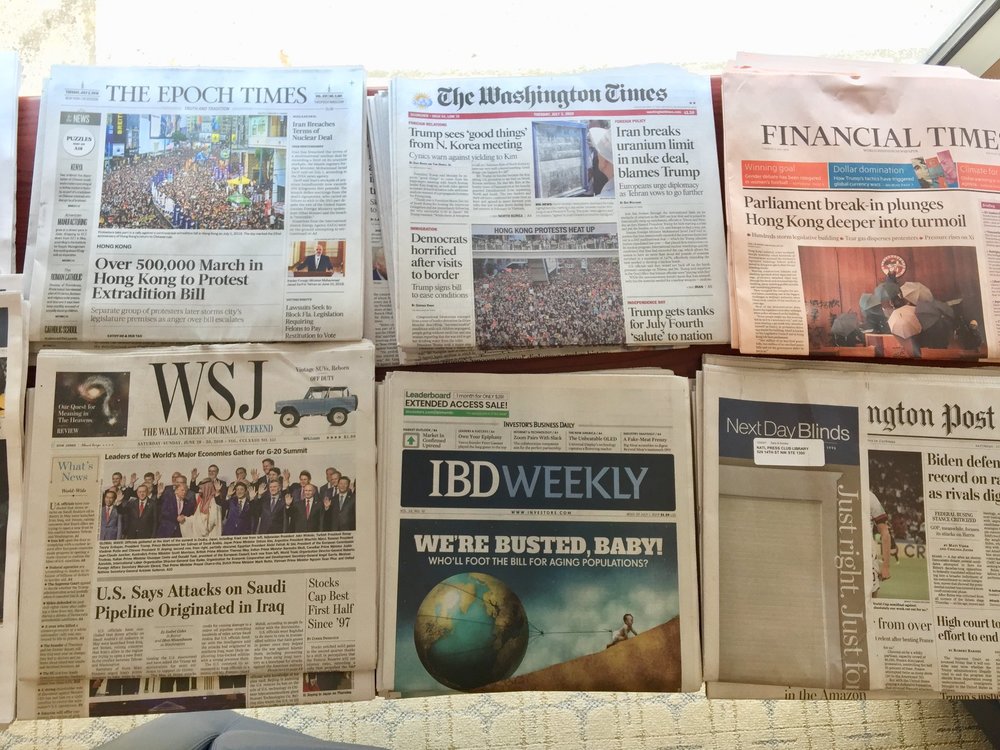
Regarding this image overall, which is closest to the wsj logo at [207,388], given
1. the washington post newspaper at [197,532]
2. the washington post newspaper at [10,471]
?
the washington post newspaper at [197,532]

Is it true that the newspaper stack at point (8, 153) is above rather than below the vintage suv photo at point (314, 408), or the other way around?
above

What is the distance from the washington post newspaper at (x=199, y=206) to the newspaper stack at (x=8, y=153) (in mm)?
26

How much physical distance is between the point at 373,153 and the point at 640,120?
10.5 inches

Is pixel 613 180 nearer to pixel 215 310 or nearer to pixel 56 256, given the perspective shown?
pixel 215 310

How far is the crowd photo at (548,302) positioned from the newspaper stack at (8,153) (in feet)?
1.40

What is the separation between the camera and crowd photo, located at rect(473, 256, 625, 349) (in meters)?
0.64

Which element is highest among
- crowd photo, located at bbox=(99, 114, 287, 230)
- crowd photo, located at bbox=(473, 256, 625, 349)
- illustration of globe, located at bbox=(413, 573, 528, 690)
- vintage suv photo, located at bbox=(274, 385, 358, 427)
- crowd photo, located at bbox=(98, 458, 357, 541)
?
crowd photo, located at bbox=(99, 114, 287, 230)

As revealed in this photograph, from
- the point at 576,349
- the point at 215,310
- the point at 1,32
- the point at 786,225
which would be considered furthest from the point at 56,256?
the point at 1,32

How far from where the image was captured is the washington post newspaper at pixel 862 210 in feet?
2.12

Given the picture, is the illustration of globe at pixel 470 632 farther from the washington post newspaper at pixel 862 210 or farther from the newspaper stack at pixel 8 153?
the newspaper stack at pixel 8 153

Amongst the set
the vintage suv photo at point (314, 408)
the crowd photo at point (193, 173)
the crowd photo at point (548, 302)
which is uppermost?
the crowd photo at point (193, 173)

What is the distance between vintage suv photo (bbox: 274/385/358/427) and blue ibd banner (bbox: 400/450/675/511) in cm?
7

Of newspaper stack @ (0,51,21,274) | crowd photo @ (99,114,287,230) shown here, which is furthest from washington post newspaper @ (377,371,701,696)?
newspaper stack @ (0,51,21,274)

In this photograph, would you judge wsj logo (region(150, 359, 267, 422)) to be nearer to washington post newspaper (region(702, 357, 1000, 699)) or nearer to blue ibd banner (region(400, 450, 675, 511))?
blue ibd banner (region(400, 450, 675, 511))
